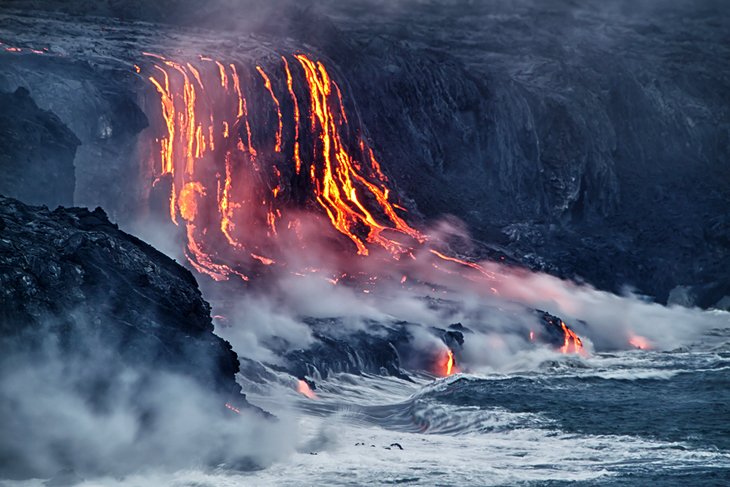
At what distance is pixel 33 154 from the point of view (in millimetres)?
38594

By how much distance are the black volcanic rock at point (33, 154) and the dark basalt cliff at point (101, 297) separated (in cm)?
997

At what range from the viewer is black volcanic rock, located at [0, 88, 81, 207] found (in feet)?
122

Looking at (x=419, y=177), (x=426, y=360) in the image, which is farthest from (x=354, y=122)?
(x=426, y=360)

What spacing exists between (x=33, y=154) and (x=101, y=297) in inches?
594

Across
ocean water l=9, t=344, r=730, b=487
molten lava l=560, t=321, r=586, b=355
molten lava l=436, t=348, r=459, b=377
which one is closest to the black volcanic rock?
ocean water l=9, t=344, r=730, b=487

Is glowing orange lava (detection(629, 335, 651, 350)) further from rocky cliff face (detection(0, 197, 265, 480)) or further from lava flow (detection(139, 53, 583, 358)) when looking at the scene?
rocky cliff face (detection(0, 197, 265, 480))

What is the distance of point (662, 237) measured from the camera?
7550cm

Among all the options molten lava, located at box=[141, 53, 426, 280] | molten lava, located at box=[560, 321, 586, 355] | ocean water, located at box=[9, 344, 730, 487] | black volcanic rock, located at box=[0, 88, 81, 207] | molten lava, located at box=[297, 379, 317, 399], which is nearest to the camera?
ocean water, located at box=[9, 344, 730, 487]

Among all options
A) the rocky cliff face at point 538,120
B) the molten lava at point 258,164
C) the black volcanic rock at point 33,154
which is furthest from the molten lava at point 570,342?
the black volcanic rock at point 33,154

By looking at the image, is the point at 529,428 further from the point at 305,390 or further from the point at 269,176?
the point at 269,176

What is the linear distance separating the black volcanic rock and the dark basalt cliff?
9971mm

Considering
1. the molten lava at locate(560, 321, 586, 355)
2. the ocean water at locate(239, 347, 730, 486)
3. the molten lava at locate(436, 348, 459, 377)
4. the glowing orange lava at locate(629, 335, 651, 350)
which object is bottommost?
the glowing orange lava at locate(629, 335, 651, 350)

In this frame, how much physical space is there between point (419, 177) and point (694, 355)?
77.5 ft

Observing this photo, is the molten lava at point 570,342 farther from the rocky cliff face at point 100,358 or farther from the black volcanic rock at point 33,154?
the rocky cliff face at point 100,358
